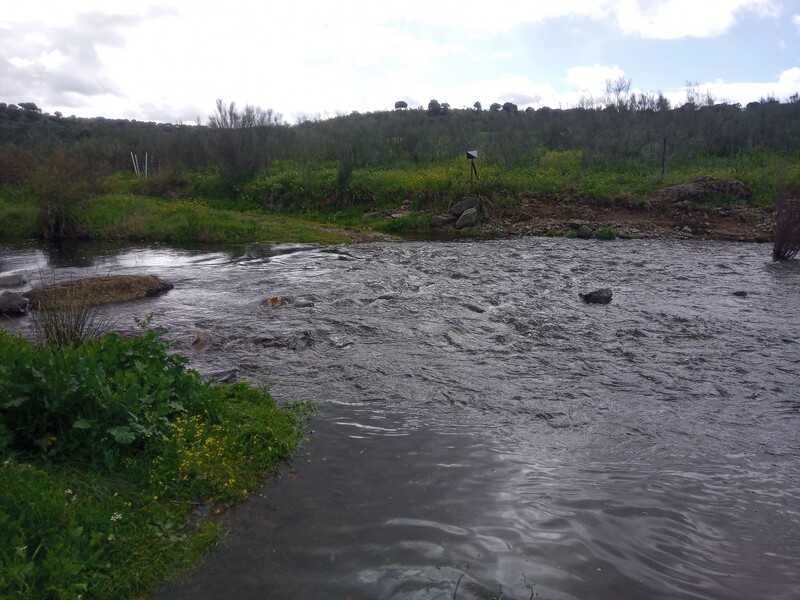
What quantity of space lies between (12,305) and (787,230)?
1674 cm

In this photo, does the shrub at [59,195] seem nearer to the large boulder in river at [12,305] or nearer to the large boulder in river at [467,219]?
the large boulder in river at [12,305]

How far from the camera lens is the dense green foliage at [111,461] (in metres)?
3.65

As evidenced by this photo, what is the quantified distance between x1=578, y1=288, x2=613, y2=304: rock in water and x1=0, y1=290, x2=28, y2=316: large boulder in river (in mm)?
9722

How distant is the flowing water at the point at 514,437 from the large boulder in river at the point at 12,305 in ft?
1.79

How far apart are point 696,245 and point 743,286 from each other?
6.18m

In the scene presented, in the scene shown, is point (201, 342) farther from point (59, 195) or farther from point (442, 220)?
point (442, 220)

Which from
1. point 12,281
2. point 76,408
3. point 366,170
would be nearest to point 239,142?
point 366,170

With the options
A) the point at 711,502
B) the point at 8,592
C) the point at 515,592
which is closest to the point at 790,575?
the point at 711,502

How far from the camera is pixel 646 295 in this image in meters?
12.1

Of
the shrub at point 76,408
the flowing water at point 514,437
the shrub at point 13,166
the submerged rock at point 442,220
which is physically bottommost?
the flowing water at point 514,437

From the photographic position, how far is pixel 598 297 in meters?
11.4

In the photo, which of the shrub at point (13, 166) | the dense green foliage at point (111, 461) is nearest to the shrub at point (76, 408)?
the dense green foliage at point (111, 461)

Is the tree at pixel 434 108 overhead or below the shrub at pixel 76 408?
overhead

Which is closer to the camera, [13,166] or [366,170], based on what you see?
[13,166]
